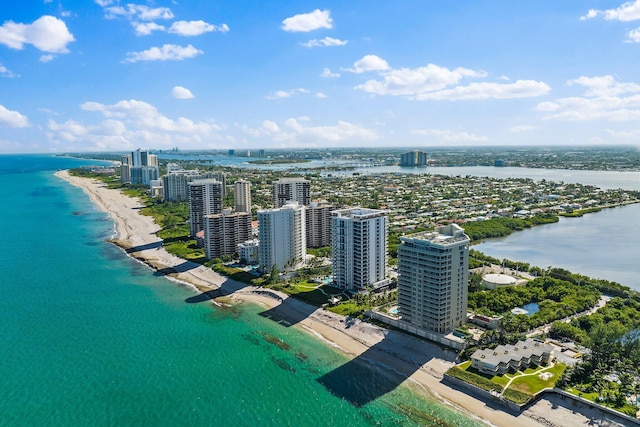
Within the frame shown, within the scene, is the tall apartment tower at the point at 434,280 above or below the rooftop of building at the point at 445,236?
below

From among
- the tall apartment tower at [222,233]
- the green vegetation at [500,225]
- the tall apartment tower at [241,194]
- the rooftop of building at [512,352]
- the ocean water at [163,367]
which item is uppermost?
the tall apartment tower at [241,194]

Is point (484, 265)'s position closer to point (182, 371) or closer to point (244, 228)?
point (244, 228)

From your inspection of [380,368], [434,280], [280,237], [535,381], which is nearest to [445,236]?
[434,280]

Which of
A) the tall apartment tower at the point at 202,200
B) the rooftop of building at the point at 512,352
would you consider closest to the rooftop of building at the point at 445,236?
the rooftop of building at the point at 512,352

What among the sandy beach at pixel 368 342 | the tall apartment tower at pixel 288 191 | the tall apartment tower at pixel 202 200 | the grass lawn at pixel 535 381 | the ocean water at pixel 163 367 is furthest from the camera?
the tall apartment tower at pixel 202 200

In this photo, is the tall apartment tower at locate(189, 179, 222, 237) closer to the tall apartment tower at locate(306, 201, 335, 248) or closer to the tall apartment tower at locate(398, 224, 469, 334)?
the tall apartment tower at locate(306, 201, 335, 248)

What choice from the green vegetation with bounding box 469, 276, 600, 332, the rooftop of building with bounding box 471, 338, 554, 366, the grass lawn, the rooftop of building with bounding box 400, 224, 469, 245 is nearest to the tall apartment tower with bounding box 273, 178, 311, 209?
the green vegetation with bounding box 469, 276, 600, 332

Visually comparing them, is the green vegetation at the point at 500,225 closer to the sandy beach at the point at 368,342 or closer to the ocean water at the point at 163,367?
the sandy beach at the point at 368,342
